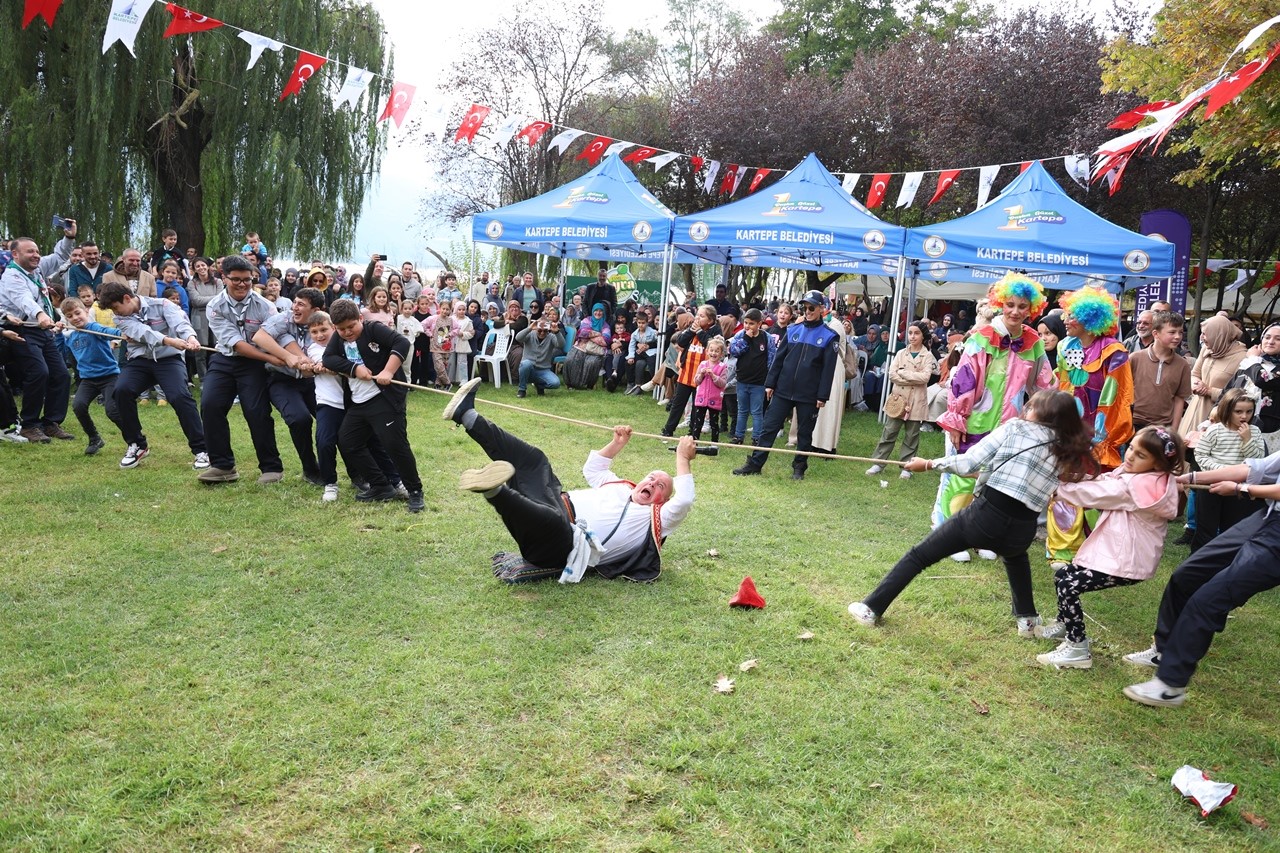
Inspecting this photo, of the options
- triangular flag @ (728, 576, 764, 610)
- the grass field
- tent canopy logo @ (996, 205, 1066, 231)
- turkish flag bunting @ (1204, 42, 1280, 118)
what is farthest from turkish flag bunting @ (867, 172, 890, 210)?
triangular flag @ (728, 576, 764, 610)

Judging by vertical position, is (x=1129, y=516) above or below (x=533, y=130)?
below

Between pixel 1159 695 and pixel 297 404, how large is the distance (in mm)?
6368

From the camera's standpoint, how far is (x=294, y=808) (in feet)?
9.87

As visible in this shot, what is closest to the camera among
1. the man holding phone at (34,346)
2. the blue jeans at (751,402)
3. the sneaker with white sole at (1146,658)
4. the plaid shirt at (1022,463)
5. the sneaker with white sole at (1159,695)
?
the sneaker with white sole at (1159,695)

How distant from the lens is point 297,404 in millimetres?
7203

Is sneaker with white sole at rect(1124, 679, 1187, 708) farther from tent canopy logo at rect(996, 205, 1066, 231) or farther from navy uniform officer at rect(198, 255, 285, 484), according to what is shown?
tent canopy logo at rect(996, 205, 1066, 231)

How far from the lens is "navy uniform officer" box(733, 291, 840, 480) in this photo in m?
8.72

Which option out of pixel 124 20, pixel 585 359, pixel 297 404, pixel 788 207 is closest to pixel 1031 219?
pixel 788 207

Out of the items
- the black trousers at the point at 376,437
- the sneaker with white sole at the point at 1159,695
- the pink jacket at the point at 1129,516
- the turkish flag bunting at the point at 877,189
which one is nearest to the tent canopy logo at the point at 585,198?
the turkish flag bunting at the point at 877,189

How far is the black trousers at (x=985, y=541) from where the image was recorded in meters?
4.49

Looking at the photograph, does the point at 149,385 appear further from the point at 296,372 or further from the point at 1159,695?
the point at 1159,695

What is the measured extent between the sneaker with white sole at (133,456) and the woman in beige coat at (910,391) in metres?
7.27

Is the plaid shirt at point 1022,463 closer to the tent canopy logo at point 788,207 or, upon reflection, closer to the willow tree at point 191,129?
the tent canopy logo at point 788,207

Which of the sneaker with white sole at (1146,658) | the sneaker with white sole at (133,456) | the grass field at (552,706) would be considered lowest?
the grass field at (552,706)
